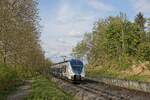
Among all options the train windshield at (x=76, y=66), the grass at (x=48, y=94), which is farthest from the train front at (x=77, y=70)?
the grass at (x=48, y=94)

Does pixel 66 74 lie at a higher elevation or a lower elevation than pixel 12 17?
lower

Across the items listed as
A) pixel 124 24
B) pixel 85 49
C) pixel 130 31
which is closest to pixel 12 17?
pixel 124 24

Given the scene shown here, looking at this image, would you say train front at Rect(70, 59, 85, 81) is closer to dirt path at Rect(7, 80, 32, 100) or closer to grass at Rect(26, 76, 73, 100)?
grass at Rect(26, 76, 73, 100)

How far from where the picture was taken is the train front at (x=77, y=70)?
55600mm

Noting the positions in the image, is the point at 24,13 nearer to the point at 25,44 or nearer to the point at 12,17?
the point at 12,17

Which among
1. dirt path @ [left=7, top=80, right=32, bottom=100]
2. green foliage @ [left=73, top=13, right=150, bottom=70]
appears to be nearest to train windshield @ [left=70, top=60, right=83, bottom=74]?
Result: dirt path @ [left=7, top=80, right=32, bottom=100]

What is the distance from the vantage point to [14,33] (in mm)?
42250

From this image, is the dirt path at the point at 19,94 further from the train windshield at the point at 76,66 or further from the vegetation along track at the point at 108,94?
the train windshield at the point at 76,66

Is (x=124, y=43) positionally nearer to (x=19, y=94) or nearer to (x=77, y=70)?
(x=77, y=70)

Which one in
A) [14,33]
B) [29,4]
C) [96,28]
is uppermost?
[96,28]

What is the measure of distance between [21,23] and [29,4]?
323cm

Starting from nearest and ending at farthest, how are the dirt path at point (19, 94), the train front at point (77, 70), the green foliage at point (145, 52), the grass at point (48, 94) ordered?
the grass at point (48, 94) → the dirt path at point (19, 94) → the train front at point (77, 70) → the green foliage at point (145, 52)

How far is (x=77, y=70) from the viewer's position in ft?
184

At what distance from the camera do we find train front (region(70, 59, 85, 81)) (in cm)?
5560
